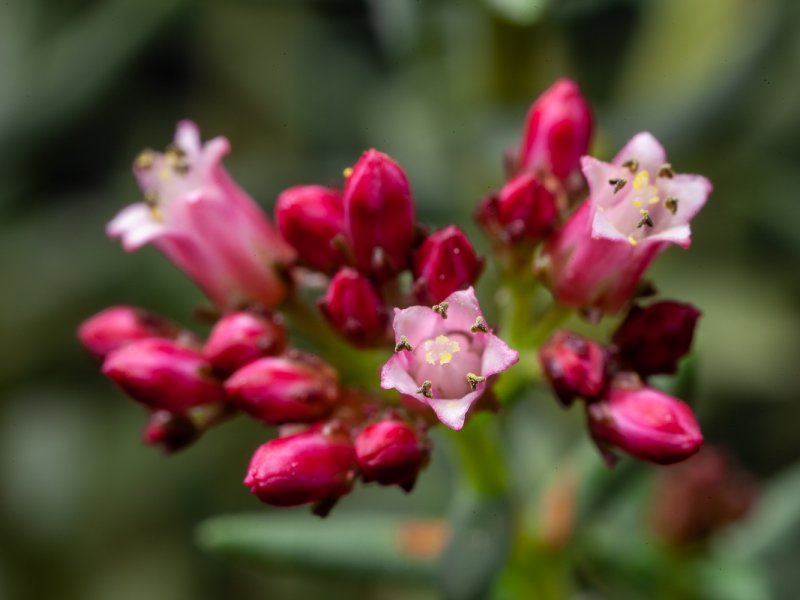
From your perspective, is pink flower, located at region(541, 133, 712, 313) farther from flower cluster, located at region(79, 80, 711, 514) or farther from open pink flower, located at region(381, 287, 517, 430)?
open pink flower, located at region(381, 287, 517, 430)

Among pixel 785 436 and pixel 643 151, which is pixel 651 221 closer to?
pixel 643 151

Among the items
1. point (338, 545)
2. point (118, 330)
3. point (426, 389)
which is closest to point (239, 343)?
point (118, 330)

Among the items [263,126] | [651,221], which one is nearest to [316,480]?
[651,221]

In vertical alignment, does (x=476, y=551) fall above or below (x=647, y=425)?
below

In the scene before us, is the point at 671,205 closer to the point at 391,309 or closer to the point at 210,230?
the point at 391,309

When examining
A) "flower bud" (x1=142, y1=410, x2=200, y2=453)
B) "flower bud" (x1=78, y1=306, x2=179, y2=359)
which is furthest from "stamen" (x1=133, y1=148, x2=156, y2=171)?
"flower bud" (x1=142, y1=410, x2=200, y2=453)

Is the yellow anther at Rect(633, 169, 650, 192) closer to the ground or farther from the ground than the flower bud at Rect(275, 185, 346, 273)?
closer to the ground

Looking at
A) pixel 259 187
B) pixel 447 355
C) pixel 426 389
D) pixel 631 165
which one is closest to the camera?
pixel 426 389
